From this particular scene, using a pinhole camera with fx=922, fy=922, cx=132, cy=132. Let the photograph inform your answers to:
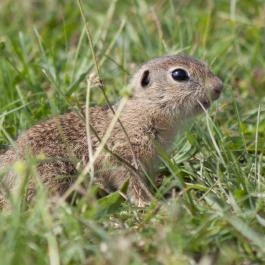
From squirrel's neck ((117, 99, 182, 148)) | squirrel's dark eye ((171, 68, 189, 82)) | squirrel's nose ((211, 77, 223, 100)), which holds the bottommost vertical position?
squirrel's neck ((117, 99, 182, 148))

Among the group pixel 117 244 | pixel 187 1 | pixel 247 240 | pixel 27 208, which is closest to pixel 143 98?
pixel 27 208

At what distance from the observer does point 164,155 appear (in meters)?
5.06

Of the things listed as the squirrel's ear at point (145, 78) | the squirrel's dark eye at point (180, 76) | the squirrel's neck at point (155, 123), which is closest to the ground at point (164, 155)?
the squirrel's neck at point (155, 123)

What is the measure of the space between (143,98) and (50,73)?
0.89m

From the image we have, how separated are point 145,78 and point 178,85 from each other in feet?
0.79

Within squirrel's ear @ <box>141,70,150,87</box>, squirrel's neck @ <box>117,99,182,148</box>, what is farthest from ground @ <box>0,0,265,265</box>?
squirrel's ear @ <box>141,70,150,87</box>

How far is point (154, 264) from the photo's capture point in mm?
4012

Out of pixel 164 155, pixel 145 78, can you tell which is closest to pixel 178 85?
pixel 145 78

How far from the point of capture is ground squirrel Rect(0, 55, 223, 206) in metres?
5.59

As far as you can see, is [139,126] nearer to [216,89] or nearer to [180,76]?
[180,76]

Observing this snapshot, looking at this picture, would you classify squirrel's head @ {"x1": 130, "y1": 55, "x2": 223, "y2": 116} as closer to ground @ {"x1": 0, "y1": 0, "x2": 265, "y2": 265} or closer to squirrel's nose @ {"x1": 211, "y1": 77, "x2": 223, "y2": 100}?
squirrel's nose @ {"x1": 211, "y1": 77, "x2": 223, "y2": 100}

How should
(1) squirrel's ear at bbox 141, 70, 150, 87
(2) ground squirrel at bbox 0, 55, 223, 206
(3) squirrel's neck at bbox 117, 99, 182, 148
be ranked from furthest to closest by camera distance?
(1) squirrel's ear at bbox 141, 70, 150, 87 < (3) squirrel's neck at bbox 117, 99, 182, 148 < (2) ground squirrel at bbox 0, 55, 223, 206

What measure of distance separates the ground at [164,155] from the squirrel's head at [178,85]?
212mm

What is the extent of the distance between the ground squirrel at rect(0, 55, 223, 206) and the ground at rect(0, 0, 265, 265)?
0.63ft
